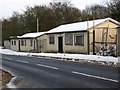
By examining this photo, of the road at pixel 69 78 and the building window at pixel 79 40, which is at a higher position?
the building window at pixel 79 40

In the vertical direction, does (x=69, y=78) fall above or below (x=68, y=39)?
below

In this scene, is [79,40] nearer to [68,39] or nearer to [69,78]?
[68,39]

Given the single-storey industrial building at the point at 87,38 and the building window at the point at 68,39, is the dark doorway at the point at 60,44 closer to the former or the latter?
the single-storey industrial building at the point at 87,38

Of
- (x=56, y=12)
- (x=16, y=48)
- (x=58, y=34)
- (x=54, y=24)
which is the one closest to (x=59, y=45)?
(x=58, y=34)

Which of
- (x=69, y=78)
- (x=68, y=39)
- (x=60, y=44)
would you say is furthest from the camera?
(x=60, y=44)

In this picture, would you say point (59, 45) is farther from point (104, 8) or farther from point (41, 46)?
point (104, 8)

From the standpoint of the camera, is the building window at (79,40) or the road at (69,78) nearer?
the road at (69,78)

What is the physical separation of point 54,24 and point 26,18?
9.60 metres

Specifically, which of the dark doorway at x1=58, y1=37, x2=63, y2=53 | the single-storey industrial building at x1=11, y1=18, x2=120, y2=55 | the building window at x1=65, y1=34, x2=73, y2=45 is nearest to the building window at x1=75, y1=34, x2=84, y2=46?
the single-storey industrial building at x1=11, y1=18, x2=120, y2=55

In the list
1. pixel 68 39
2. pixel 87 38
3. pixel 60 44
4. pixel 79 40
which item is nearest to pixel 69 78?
pixel 87 38

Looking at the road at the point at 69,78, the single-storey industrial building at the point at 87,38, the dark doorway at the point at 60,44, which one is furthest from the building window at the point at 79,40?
the road at the point at 69,78

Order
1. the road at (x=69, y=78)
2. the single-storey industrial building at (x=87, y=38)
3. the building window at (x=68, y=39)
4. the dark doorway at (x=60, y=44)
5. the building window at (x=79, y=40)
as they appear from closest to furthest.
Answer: the road at (x=69, y=78) → the single-storey industrial building at (x=87, y=38) → the building window at (x=79, y=40) → the building window at (x=68, y=39) → the dark doorway at (x=60, y=44)

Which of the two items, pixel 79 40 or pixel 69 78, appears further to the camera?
pixel 79 40

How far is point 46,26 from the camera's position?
67.8 meters
